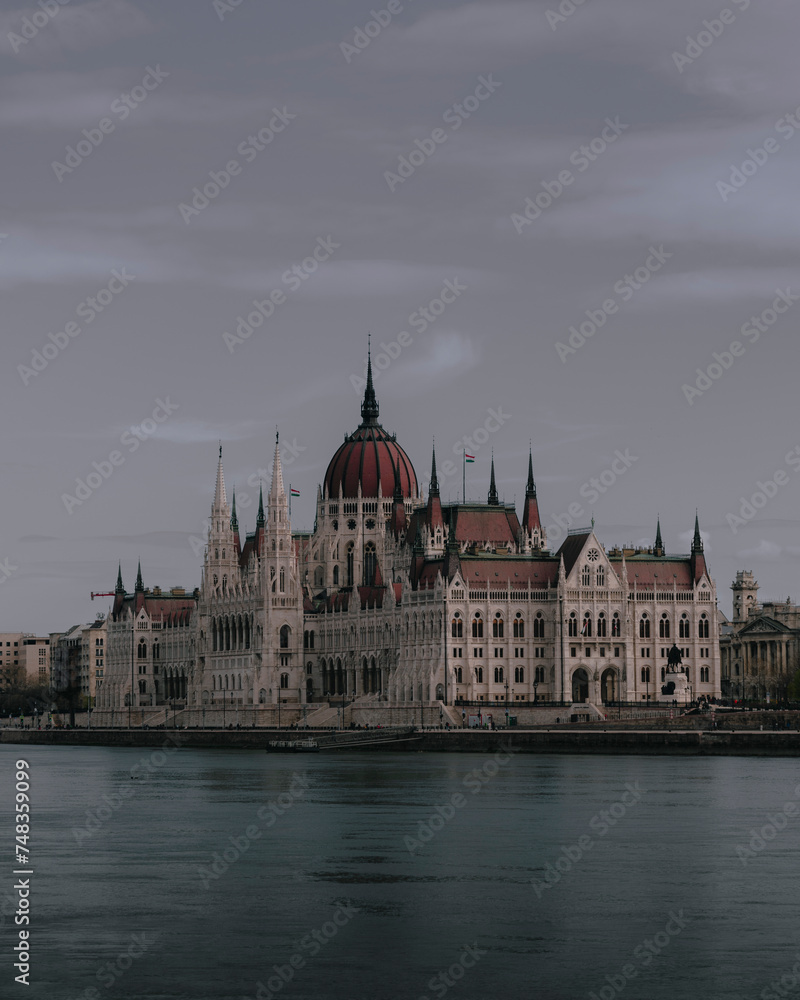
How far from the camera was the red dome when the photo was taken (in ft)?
645

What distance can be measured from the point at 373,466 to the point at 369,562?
9.69 metres

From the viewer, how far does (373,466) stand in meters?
197

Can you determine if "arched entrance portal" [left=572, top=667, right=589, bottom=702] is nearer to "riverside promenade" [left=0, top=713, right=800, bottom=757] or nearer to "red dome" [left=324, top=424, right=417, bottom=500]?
"riverside promenade" [left=0, top=713, right=800, bottom=757]

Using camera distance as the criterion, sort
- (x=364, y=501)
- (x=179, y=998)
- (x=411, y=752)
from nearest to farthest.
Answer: (x=179, y=998)
(x=411, y=752)
(x=364, y=501)

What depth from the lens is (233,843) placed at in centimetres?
6975

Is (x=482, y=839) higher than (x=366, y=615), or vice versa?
(x=366, y=615)

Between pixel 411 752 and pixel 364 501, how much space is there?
58.1 meters

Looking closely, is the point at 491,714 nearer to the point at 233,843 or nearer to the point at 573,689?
the point at 573,689

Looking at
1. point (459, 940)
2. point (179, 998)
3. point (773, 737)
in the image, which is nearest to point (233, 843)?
point (459, 940)

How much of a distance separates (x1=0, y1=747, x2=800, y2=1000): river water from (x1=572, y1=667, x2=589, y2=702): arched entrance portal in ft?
219

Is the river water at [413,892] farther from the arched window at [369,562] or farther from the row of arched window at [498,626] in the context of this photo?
the arched window at [369,562]

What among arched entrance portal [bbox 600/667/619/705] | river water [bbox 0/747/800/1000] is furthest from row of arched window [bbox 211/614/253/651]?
river water [bbox 0/747/800/1000]

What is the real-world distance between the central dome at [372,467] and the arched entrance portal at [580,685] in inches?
1475

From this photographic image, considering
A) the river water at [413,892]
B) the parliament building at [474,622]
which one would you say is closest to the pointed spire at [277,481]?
the parliament building at [474,622]
